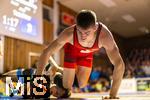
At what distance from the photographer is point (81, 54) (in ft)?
9.68

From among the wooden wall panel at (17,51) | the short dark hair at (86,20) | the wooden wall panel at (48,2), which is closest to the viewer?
the short dark hair at (86,20)

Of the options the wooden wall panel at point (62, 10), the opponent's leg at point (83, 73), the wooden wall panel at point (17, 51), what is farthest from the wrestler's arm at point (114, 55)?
the wooden wall panel at point (62, 10)

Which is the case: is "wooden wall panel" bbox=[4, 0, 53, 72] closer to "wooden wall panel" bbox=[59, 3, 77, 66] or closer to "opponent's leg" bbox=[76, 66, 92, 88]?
"wooden wall panel" bbox=[59, 3, 77, 66]

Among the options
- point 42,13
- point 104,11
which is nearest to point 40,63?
point 42,13

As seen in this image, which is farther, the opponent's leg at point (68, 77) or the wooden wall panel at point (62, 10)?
the wooden wall panel at point (62, 10)

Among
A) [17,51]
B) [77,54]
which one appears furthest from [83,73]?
[17,51]

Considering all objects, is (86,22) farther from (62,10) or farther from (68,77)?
(62,10)

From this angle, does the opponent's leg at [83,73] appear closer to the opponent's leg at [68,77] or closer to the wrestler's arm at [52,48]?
the opponent's leg at [68,77]

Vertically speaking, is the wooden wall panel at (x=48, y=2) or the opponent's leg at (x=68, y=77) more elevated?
the wooden wall panel at (x=48, y=2)

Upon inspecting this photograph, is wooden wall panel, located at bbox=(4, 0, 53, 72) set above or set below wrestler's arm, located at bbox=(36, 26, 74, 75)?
above

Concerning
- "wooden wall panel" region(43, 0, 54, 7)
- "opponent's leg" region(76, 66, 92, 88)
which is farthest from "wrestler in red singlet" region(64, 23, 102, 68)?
"wooden wall panel" region(43, 0, 54, 7)

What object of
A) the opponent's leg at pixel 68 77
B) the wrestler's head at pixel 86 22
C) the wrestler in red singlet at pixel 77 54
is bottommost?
the opponent's leg at pixel 68 77

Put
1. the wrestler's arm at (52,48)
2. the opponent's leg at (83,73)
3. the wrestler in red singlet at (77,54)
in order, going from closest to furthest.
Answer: the wrestler's arm at (52,48) < the wrestler in red singlet at (77,54) < the opponent's leg at (83,73)

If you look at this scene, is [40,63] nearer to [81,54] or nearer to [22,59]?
[81,54]
